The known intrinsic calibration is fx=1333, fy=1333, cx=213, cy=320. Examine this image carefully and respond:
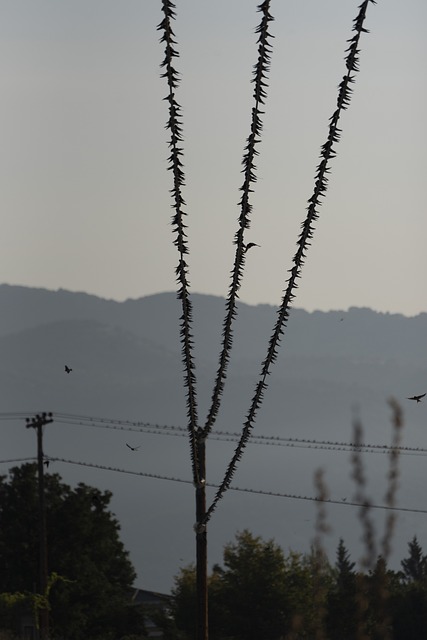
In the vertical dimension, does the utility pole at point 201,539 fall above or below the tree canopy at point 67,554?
below

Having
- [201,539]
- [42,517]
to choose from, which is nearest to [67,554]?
[42,517]

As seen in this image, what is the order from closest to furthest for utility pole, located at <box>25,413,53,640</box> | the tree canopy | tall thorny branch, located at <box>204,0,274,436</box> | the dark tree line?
1. tall thorny branch, located at <box>204,0,274,436</box>
2. utility pole, located at <box>25,413,53,640</box>
3. the tree canopy
4. the dark tree line


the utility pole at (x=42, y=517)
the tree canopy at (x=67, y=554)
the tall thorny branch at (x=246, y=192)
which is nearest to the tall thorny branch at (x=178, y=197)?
the tall thorny branch at (x=246, y=192)

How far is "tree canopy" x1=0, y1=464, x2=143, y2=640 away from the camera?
239 ft

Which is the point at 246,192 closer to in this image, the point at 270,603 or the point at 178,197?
the point at 178,197

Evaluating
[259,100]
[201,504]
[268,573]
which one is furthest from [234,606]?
[259,100]

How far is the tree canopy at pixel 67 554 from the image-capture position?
239ft

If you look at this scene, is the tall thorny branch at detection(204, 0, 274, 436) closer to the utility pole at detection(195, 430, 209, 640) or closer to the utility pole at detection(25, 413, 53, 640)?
the utility pole at detection(195, 430, 209, 640)

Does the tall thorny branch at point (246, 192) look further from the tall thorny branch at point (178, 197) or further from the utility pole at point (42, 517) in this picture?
the utility pole at point (42, 517)

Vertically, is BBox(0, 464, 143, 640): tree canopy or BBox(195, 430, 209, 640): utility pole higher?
BBox(0, 464, 143, 640): tree canopy

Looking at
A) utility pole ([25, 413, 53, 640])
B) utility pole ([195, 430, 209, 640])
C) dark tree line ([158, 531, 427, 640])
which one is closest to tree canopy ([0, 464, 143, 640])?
dark tree line ([158, 531, 427, 640])

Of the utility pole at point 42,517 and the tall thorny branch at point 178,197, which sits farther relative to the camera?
the utility pole at point 42,517

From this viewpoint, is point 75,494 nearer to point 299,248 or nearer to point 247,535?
point 247,535

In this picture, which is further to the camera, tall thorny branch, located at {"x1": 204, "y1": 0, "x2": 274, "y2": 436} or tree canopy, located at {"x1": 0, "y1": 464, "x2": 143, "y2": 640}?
tree canopy, located at {"x1": 0, "y1": 464, "x2": 143, "y2": 640}
